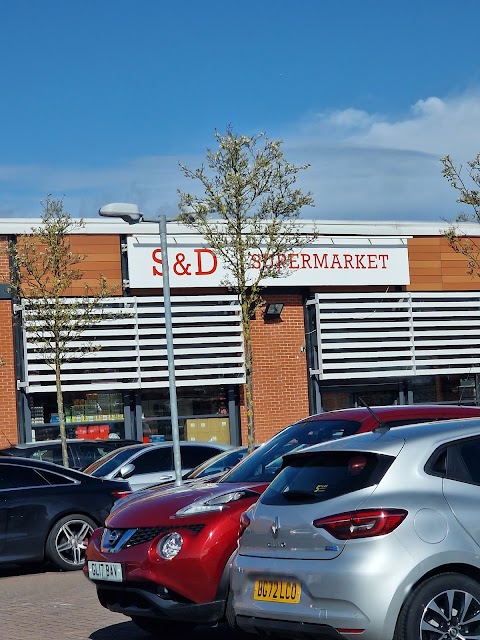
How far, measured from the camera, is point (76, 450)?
20094 millimetres

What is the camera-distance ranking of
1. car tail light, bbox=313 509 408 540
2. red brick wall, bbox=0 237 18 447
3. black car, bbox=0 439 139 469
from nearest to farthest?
car tail light, bbox=313 509 408 540 → black car, bbox=0 439 139 469 → red brick wall, bbox=0 237 18 447

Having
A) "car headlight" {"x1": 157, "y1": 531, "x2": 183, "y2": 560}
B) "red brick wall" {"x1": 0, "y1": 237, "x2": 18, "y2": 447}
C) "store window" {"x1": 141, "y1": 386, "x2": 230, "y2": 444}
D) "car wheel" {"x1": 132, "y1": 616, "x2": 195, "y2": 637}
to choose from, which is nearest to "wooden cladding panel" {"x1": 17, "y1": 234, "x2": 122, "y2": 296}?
"red brick wall" {"x1": 0, "y1": 237, "x2": 18, "y2": 447}

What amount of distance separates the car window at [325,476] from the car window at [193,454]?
10.2m

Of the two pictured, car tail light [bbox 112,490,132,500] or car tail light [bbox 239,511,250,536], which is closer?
car tail light [bbox 239,511,250,536]

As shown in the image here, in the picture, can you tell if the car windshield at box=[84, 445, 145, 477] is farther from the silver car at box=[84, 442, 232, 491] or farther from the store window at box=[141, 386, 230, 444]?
the store window at box=[141, 386, 230, 444]

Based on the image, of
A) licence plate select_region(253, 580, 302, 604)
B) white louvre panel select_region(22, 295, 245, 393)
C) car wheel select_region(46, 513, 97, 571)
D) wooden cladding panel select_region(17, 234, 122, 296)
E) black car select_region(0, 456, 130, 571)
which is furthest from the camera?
wooden cladding panel select_region(17, 234, 122, 296)

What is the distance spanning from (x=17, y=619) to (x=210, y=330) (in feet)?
56.4

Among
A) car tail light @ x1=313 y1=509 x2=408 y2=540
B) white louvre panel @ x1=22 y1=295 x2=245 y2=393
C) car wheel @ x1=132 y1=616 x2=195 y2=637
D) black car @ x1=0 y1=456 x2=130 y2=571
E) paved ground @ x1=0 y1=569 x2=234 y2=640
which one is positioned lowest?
paved ground @ x1=0 y1=569 x2=234 y2=640

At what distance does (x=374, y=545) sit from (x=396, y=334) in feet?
74.9

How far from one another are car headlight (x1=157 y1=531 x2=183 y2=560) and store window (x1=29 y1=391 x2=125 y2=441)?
1827 centimetres

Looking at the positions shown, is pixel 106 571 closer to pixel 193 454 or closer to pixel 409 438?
pixel 409 438

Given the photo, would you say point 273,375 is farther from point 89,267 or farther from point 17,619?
point 17,619

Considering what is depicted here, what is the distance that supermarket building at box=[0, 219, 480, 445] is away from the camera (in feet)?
85.1

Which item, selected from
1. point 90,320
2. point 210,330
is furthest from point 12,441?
point 210,330
